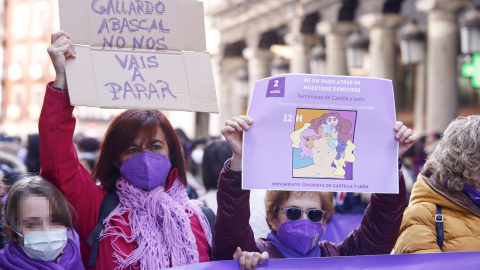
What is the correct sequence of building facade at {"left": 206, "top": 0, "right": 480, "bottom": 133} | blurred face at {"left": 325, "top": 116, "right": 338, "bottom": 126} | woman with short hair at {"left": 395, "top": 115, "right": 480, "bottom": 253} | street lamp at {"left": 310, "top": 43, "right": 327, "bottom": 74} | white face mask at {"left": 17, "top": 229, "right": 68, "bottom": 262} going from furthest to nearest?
street lamp at {"left": 310, "top": 43, "right": 327, "bottom": 74} → building facade at {"left": 206, "top": 0, "right": 480, "bottom": 133} → woman with short hair at {"left": 395, "top": 115, "right": 480, "bottom": 253} → blurred face at {"left": 325, "top": 116, "right": 338, "bottom": 126} → white face mask at {"left": 17, "top": 229, "right": 68, "bottom": 262}

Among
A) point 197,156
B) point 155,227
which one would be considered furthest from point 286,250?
point 197,156

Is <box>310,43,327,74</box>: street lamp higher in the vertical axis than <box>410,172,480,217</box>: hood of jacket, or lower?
higher

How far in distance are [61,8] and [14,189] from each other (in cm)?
76

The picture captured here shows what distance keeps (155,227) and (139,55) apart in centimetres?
73

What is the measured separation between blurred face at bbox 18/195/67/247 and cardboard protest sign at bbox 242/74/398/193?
2.52 ft

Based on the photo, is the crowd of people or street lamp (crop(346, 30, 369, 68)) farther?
street lamp (crop(346, 30, 369, 68))

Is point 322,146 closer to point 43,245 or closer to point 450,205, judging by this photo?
point 450,205

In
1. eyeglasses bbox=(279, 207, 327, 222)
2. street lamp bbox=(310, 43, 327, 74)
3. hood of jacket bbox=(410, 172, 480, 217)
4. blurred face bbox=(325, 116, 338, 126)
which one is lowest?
eyeglasses bbox=(279, 207, 327, 222)

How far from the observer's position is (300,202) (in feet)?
11.5

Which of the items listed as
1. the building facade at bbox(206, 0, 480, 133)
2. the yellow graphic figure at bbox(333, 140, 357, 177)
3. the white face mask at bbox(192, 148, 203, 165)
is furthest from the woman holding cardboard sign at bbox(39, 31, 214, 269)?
the building facade at bbox(206, 0, 480, 133)

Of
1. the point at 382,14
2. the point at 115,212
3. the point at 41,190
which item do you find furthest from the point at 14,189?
the point at 382,14

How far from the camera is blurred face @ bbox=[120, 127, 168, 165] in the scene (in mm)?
3490

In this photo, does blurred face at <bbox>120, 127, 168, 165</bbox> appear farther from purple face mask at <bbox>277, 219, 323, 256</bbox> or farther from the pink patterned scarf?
purple face mask at <bbox>277, 219, 323, 256</bbox>

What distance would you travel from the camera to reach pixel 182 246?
3.48 meters
